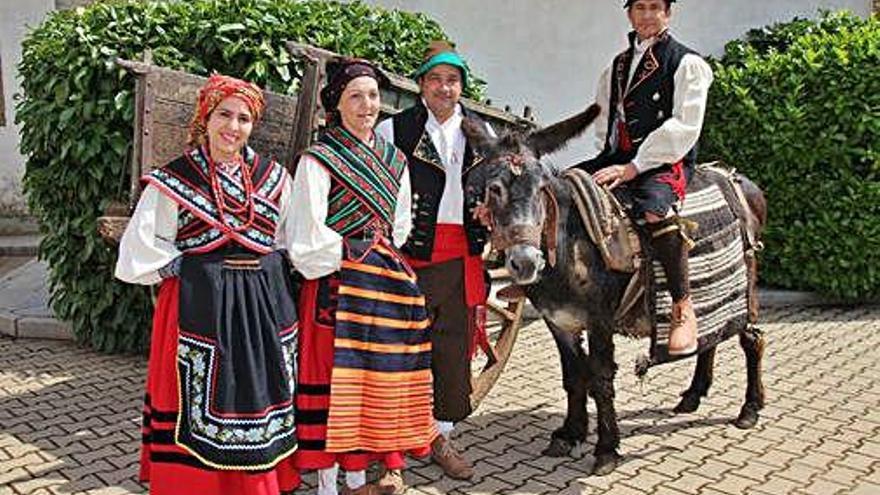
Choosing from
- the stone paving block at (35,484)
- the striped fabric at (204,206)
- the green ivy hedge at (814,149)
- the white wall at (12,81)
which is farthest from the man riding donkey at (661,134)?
the white wall at (12,81)

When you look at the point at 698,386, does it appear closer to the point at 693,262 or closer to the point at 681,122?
the point at 693,262

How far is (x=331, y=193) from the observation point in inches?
140

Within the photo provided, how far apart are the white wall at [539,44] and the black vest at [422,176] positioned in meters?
4.78

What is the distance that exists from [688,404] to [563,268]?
1.68 metres

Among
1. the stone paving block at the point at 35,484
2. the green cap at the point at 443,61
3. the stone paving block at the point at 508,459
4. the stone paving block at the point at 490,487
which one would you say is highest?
the green cap at the point at 443,61

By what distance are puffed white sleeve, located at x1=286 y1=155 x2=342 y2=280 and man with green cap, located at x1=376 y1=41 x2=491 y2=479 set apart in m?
0.60

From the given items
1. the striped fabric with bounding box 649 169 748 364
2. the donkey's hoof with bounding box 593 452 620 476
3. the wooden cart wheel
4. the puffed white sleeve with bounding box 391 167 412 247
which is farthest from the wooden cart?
the donkey's hoof with bounding box 593 452 620 476

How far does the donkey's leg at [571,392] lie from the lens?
15.0 feet

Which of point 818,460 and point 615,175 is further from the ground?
point 615,175

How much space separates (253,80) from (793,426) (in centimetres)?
373

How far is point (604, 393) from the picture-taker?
14.2ft

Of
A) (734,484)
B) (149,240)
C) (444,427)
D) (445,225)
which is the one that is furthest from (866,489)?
(149,240)

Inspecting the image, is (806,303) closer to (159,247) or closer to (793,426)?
(793,426)

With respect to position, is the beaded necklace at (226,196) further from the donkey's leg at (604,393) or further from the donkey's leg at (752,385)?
the donkey's leg at (752,385)
